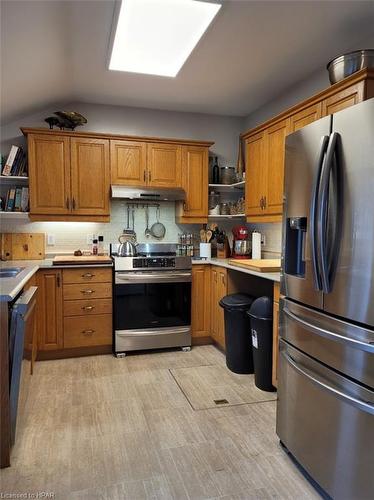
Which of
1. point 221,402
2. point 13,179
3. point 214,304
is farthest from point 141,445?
point 13,179

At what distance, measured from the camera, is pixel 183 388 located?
287cm

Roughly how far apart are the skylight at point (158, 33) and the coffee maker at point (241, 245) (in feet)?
6.00

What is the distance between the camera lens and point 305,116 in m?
2.74

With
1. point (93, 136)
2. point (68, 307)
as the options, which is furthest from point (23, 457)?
point (93, 136)

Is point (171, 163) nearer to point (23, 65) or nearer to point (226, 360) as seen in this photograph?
Answer: point (23, 65)

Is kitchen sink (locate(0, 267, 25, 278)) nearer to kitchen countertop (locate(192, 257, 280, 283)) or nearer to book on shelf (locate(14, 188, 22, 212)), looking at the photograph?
book on shelf (locate(14, 188, 22, 212))

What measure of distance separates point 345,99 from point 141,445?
8.08 feet

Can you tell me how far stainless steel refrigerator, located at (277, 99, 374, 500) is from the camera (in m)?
1.40

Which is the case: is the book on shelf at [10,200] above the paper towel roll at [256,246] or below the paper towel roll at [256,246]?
above

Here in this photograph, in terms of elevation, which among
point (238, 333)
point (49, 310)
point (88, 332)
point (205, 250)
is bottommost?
point (88, 332)

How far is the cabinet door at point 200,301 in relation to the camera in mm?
3826

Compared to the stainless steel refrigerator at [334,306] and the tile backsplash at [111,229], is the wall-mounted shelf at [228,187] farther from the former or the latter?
the stainless steel refrigerator at [334,306]

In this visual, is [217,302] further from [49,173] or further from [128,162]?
[49,173]

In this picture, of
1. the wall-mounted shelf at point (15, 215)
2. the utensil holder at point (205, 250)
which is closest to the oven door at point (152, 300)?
the utensil holder at point (205, 250)
